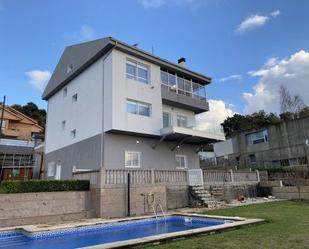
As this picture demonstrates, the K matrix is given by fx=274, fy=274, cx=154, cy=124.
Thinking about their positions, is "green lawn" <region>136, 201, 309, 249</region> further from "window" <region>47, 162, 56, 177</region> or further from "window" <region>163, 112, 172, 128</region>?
"window" <region>47, 162, 56, 177</region>

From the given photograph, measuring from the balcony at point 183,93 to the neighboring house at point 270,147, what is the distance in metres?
13.0

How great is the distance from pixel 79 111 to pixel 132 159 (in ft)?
20.1

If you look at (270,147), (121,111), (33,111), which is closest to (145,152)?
(121,111)

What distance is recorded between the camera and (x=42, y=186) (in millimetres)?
13055

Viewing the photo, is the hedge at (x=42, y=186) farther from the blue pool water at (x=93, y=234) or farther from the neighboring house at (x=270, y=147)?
the neighboring house at (x=270, y=147)

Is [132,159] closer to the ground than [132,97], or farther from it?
closer to the ground

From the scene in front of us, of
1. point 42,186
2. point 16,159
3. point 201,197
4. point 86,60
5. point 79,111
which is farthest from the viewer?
point 16,159

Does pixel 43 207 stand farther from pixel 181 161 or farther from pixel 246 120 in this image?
pixel 246 120

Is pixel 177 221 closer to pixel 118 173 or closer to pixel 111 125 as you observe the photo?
pixel 118 173

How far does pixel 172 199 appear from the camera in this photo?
16594 mm

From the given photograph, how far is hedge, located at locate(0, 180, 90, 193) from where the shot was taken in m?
12.2

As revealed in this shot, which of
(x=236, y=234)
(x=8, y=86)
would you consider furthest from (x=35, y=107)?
(x=236, y=234)

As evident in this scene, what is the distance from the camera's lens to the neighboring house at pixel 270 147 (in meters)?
31.1

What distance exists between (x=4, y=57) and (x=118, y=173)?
12.4 metres
